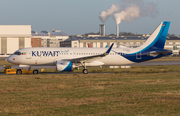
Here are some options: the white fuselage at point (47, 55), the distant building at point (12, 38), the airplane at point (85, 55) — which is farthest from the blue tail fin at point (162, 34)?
the distant building at point (12, 38)

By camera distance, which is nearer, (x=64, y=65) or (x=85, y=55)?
(x=64, y=65)

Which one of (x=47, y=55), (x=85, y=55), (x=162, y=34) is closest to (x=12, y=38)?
(x=47, y=55)

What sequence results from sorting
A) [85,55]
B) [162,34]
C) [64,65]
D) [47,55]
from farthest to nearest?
[162,34] → [85,55] → [47,55] → [64,65]

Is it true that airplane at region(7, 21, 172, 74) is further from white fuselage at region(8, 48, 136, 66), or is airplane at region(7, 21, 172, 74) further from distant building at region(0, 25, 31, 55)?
distant building at region(0, 25, 31, 55)

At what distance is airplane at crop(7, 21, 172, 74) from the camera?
136ft

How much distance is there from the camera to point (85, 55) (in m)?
43.8

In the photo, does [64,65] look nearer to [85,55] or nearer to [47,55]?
[47,55]

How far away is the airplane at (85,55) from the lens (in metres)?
41.6

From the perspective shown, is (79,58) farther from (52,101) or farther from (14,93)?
(52,101)

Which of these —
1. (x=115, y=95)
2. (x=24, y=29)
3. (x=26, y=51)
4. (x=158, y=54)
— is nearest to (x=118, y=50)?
(x=158, y=54)

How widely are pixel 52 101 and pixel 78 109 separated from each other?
3221 mm

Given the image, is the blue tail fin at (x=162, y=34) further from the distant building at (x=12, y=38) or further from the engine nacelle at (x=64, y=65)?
the distant building at (x=12, y=38)

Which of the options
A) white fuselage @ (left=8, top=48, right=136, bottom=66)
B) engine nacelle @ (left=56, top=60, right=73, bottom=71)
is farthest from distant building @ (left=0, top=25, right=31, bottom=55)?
engine nacelle @ (left=56, top=60, right=73, bottom=71)

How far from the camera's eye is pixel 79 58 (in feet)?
134
